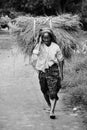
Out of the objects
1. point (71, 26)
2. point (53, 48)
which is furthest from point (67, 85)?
point (53, 48)

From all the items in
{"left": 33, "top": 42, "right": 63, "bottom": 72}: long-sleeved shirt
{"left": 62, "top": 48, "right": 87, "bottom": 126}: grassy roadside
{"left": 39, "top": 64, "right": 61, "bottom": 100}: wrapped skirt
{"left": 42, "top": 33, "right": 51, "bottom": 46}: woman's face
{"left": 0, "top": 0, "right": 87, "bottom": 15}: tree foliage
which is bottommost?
{"left": 0, "top": 0, "right": 87, "bottom": 15}: tree foliage

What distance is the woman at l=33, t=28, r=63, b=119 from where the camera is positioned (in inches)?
264

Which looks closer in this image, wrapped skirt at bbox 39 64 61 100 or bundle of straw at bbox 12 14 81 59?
wrapped skirt at bbox 39 64 61 100

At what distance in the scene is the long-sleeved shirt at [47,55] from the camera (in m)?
6.68

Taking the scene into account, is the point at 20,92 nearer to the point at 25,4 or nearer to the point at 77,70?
the point at 77,70

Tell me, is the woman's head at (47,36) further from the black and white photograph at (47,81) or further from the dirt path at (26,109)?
the dirt path at (26,109)

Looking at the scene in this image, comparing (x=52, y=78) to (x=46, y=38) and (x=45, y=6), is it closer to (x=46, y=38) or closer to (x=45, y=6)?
(x=46, y=38)

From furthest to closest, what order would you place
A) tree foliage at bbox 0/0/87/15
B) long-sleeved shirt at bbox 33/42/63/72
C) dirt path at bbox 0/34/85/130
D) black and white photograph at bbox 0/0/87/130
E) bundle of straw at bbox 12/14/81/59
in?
1. tree foliage at bbox 0/0/87/15
2. bundle of straw at bbox 12/14/81/59
3. long-sleeved shirt at bbox 33/42/63/72
4. black and white photograph at bbox 0/0/87/130
5. dirt path at bbox 0/34/85/130

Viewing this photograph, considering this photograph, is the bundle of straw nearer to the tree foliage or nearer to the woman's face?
the woman's face

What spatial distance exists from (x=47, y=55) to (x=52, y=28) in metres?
0.81

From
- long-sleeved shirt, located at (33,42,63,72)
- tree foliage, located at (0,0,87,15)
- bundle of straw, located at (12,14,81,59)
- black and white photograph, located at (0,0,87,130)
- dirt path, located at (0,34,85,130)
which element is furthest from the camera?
tree foliage, located at (0,0,87,15)

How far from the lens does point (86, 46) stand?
43.8ft

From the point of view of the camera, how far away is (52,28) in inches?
289

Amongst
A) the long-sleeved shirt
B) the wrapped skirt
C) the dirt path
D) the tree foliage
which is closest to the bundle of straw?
the long-sleeved shirt
